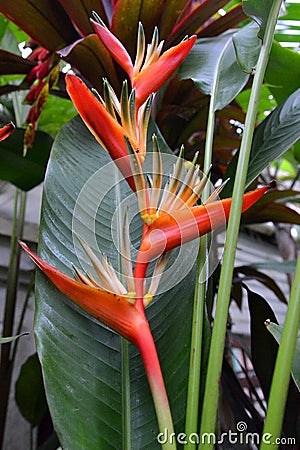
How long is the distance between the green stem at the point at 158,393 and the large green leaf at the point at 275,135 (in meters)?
0.27

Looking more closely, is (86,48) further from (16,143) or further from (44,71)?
(16,143)

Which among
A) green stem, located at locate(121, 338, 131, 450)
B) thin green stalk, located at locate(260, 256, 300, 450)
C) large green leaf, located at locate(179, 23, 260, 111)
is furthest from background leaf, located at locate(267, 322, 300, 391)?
large green leaf, located at locate(179, 23, 260, 111)

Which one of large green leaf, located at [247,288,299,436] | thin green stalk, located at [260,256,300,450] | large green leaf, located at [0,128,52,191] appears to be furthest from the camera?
large green leaf, located at [0,128,52,191]

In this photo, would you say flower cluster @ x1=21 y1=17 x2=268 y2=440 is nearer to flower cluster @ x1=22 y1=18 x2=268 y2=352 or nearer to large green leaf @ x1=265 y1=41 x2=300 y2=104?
flower cluster @ x1=22 y1=18 x2=268 y2=352

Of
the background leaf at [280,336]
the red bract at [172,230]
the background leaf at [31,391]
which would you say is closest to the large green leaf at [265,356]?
the background leaf at [280,336]

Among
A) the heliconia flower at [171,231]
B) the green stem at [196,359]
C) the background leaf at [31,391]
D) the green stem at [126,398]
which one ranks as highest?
the heliconia flower at [171,231]

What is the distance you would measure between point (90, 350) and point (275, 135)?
0.36 metres

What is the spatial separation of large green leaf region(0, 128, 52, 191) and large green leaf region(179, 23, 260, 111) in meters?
0.28

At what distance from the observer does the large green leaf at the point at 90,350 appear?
382 mm

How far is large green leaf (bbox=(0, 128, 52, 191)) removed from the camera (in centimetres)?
73

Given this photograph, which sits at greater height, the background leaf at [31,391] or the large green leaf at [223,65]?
the large green leaf at [223,65]

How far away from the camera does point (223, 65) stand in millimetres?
617

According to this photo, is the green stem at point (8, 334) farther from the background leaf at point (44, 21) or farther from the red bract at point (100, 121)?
the red bract at point (100, 121)

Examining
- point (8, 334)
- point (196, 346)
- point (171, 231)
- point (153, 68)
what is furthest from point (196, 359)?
point (8, 334)
